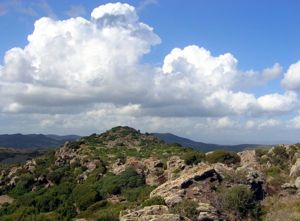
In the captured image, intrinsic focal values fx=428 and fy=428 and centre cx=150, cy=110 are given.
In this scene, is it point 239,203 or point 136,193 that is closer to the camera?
point 239,203

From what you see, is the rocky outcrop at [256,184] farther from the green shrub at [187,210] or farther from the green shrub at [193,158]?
the green shrub at [193,158]

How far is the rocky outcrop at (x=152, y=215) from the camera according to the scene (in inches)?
1735

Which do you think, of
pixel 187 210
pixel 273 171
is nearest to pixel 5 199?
pixel 273 171

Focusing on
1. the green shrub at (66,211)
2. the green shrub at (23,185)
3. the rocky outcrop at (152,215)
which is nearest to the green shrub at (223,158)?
the green shrub at (66,211)

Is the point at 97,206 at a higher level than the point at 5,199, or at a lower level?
higher

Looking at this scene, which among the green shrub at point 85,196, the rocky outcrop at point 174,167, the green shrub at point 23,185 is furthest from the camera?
the green shrub at point 23,185

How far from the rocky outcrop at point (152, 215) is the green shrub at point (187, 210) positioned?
42.8 inches

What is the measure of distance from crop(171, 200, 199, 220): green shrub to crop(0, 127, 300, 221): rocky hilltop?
105mm

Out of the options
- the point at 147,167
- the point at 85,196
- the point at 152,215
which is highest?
the point at 147,167

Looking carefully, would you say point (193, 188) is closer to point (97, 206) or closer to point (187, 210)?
point (187, 210)

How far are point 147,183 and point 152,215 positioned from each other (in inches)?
1408

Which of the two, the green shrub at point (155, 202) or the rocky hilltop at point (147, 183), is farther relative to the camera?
the rocky hilltop at point (147, 183)

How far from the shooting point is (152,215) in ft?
149

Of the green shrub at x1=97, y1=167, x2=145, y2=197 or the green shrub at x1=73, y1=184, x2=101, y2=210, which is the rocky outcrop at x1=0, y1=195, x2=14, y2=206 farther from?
the green shrub at x1=97, y1=167, x2=145, y2=197
